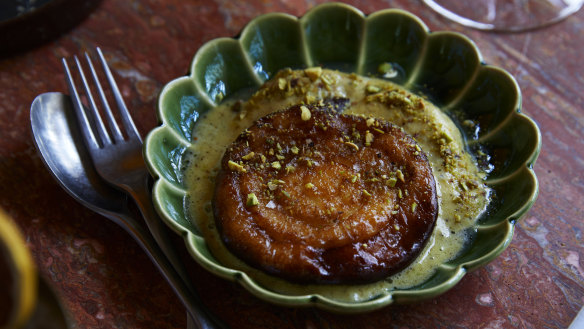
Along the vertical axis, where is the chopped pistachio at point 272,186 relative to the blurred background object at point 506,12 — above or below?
above

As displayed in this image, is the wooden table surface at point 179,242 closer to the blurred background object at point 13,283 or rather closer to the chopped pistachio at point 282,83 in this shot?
the chopped pistachio at point 282,83

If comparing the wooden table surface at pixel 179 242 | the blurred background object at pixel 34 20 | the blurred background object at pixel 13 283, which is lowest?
the wooden table surface at pixel 179 242

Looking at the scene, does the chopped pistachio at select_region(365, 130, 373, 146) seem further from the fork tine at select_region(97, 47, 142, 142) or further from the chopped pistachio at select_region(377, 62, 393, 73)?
the fork tine at select_region(97, 47, 142, 142)

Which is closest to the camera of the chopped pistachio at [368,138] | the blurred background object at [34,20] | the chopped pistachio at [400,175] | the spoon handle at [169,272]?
the spoon handle at [169,272]

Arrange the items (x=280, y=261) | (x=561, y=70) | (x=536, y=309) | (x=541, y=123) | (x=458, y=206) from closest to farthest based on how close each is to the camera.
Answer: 1. (x=280, y=261)
2. (x=536, y=309)
3. (x=458, y=206)
4. (x=541, y=123)
5. (x=561, y=70)

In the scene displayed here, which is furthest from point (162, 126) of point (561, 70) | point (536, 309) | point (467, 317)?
point (561, 70)

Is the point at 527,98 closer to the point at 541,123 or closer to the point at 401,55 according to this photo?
the point at 541,123

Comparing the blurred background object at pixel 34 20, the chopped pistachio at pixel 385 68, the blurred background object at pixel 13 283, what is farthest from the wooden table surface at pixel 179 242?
the blurred background object at pixel 13 283
